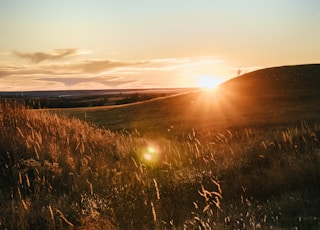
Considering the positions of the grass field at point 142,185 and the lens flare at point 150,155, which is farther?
the lens flare at point 150,155

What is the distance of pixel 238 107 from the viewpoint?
3869 cm

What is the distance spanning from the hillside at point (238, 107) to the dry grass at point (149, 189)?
16739 millimetres

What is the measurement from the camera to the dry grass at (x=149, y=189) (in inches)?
266

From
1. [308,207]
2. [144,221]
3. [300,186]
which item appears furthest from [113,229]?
[300,186]

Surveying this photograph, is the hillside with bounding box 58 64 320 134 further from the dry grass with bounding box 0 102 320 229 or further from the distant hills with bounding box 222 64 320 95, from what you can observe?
the dry grass with bounding box 0 102 320 229

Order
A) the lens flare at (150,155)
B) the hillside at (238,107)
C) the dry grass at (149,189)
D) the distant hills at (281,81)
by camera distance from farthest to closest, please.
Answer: the distant hills at (281,81)
the hillside at (238,107)
the lens flare at (150,155)
the dry grass at (149,189)

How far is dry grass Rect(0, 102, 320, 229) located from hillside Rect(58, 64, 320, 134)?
16739 mm

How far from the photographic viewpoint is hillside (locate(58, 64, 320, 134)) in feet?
98.6

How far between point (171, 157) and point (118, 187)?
139 inches

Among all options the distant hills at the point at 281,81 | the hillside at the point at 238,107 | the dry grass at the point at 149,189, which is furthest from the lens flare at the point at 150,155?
the distant hills at the point at 281,81

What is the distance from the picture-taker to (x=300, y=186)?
8.70 metres

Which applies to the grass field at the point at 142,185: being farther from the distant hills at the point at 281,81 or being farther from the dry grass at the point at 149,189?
the distant hills at the point at 281,81

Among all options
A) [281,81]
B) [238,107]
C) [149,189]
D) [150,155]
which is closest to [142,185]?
[149,189]

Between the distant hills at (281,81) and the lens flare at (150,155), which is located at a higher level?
the distant hills at (281,81)
